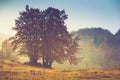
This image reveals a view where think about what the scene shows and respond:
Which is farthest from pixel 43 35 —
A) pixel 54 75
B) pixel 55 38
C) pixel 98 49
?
pixel 98 49

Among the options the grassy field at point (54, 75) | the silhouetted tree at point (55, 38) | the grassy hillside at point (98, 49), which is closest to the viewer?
the grassy field at point (54, 75)

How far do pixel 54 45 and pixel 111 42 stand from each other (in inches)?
3783

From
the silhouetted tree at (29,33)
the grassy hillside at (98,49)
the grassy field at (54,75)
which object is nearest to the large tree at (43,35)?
the silhouetted tree at (29,33)

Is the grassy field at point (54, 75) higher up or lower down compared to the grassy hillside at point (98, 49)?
lower down

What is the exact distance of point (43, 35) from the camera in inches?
1674

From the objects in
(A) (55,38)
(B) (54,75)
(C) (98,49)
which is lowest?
(B) (54,75)

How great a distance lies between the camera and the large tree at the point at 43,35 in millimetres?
41906

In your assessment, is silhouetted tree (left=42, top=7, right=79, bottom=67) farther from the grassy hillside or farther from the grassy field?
the grassy hillside

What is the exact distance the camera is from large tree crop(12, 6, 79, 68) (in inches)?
1650

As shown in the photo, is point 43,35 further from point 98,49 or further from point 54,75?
point 98,49

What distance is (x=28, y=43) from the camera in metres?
42.3

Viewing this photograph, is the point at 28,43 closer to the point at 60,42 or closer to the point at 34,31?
the point at 34,31

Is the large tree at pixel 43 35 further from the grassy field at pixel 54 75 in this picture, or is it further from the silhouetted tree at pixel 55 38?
the grassy field at pixel 54 75

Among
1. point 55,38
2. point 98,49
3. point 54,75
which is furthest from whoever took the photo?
point 98,49
